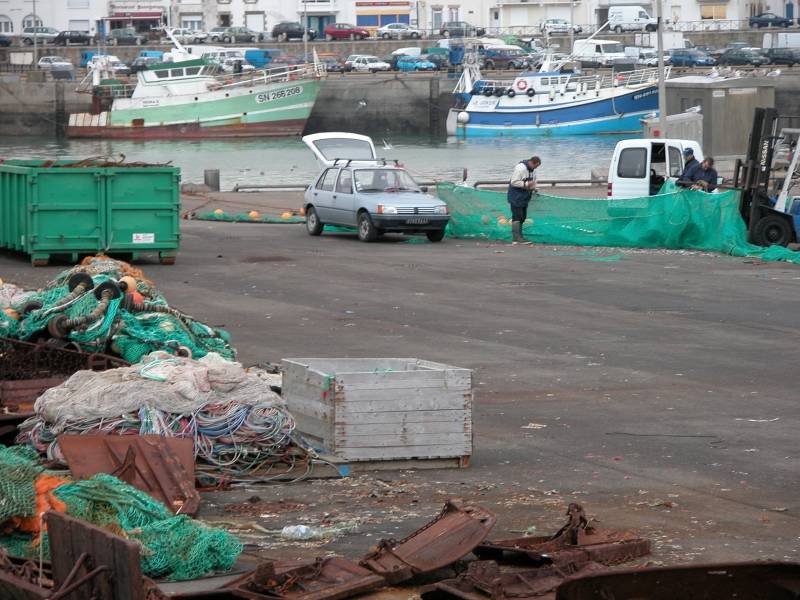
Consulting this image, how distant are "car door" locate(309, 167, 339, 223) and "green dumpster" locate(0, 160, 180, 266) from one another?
17.6 feet

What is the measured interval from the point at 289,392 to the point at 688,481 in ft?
9.63

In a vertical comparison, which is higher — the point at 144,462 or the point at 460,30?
the point at 460,30

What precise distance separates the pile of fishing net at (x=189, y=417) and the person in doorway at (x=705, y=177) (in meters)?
18.0

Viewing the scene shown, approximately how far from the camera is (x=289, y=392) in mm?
10531

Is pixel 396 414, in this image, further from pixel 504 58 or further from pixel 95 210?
pixel 504 58

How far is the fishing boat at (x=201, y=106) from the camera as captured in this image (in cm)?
8069

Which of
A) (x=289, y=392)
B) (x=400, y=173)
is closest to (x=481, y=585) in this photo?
(x=289, y=392)

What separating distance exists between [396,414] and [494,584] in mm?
3090

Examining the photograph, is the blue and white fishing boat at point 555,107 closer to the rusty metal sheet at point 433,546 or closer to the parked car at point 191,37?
the parked car at point 191,37

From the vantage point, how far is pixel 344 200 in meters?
27.8

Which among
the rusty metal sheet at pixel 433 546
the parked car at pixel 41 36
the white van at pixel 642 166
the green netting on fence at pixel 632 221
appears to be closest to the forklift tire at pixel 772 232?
the green netting on fence at pixel 632 221

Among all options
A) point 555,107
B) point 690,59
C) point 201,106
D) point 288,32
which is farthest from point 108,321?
point 288,32

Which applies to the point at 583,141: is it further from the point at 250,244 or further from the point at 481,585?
the point at 481,585

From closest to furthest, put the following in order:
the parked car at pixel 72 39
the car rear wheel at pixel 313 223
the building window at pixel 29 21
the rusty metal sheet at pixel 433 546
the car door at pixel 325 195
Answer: the rusty metal sheet at pixel 433 546
the car door at pixel 325 195
the car rear wheel at pixel 313 223
the parked car at pixel 72 39
the building window at pixel 29 21
